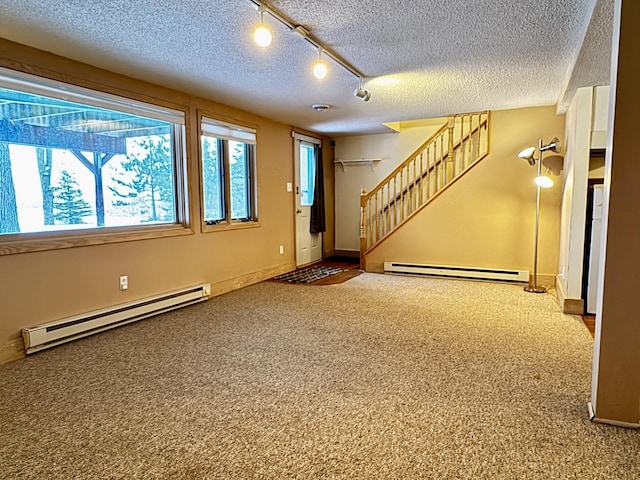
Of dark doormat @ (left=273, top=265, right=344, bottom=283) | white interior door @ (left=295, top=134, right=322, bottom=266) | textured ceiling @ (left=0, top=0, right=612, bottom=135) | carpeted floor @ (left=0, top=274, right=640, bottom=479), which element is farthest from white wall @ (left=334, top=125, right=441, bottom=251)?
carpeted floor @ (left=0, top=274, right=640, bottom=479)

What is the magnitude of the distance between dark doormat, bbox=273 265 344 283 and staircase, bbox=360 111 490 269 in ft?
1.75

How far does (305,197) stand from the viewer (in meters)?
6.46

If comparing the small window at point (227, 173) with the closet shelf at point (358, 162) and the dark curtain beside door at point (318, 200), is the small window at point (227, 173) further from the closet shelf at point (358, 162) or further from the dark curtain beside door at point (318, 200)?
the closet shelf at point (358, 162)

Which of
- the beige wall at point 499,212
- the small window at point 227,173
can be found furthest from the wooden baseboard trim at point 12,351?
the beige wall at point 499,212

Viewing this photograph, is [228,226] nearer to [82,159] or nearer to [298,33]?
[82,159]

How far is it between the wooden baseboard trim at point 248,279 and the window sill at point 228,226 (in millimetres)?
597

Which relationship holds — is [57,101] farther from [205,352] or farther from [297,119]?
[297,119]

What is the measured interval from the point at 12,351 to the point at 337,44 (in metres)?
3.11

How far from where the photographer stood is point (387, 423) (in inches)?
75.2

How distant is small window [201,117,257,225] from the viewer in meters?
4.39

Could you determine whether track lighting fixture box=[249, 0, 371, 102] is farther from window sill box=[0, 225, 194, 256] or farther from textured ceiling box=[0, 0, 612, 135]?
window sill box=[0, 225, 194, 256]

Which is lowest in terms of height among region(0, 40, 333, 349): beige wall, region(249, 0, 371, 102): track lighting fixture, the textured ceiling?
region(0, 40, 333, 349): beige wall

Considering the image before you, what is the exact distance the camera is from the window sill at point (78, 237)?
108 inches

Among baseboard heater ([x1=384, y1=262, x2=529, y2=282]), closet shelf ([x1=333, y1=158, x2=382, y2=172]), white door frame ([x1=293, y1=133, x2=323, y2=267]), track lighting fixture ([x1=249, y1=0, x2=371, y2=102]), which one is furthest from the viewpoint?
closet shelf ([x1=333, y1=158, x2=382, y2=172])
